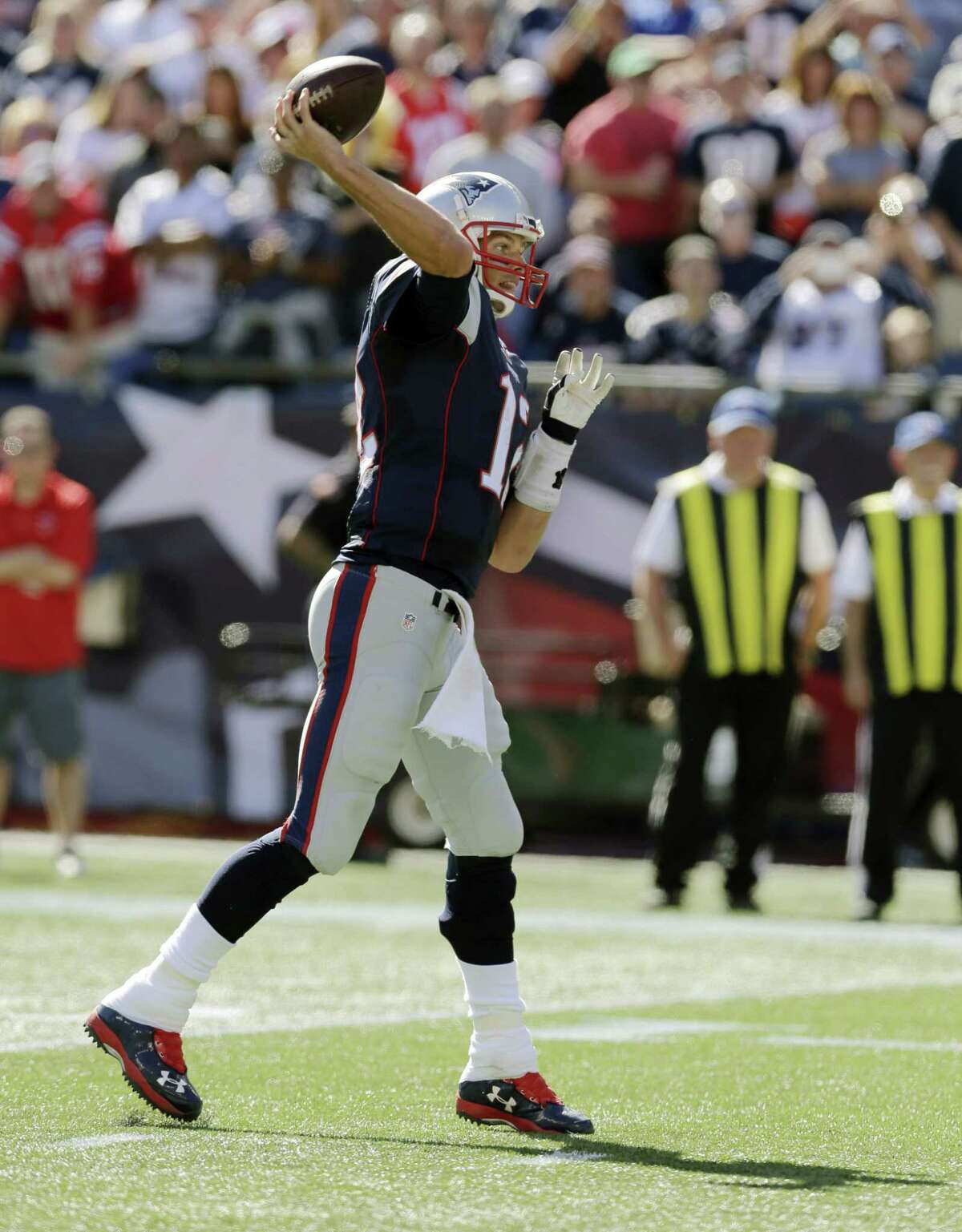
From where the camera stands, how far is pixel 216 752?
1200 centimetres

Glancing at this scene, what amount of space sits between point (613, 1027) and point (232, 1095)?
146cm

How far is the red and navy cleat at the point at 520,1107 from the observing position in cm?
438

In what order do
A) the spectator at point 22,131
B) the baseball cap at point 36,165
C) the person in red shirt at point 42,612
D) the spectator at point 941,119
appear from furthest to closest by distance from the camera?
the spectator at point 22,131, the baseball cap at point 36,165, the spectator at point 941,119, the person in red shirt at point 42,612

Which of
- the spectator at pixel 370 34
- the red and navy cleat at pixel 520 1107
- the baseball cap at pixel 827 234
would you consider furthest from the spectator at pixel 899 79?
the red and navy cleat at pixel 520 1107

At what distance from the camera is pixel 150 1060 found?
14.5ft

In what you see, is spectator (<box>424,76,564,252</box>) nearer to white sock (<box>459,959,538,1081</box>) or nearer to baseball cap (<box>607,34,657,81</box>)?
baseball cap (<box>607,34,657,81</box>)

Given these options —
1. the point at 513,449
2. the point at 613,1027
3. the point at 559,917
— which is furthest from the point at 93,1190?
the point at 559,917

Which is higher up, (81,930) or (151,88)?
(151,88)

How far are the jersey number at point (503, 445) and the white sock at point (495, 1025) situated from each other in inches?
37.2

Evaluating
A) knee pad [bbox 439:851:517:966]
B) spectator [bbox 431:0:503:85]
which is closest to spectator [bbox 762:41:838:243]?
spectator [bbox 431:0:503:85]

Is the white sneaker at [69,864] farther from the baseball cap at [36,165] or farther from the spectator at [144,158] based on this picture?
the spectator at [144,158]

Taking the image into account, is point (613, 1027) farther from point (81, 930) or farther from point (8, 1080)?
point (81, 930)

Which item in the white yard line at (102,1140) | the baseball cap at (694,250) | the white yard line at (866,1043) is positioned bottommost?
the white yard line at (102,1140)

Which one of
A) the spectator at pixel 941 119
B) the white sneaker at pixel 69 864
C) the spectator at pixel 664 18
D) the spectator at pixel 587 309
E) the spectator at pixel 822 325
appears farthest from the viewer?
the spectator at pixel 664 18
